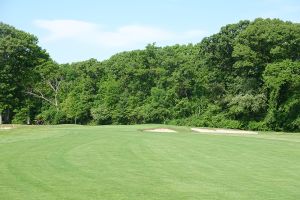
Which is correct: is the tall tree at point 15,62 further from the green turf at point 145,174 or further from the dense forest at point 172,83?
the green turf at point 145,174

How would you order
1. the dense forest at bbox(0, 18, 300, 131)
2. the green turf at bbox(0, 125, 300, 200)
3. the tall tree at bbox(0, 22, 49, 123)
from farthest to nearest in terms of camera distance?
the tall tree at bbox(0, 22, 49, 123) → the dense forest at bbox(0, 18, 300, 131) → the green turf at bbox(0, 125, 300, 200)

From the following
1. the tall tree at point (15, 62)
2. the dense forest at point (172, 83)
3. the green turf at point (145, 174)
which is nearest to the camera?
the green turf at point (145, 174)

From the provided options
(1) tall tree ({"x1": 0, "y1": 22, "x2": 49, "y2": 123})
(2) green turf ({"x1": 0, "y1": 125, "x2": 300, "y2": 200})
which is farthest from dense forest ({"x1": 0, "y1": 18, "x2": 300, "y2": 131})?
(2) green turf ({"x1": 0, "y1": 125, "x2": 300, "y2": 200})

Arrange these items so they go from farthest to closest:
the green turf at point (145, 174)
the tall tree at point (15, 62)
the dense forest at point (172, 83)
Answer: the tall tree at point (15, 62) → the dense forest at point (172, 83) → the green turf at point (145, 174)

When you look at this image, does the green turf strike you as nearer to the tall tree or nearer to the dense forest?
the dense forest

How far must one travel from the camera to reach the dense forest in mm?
53844

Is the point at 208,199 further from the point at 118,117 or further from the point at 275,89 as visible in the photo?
the point at 118,117

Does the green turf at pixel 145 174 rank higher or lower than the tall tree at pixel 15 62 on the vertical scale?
lower

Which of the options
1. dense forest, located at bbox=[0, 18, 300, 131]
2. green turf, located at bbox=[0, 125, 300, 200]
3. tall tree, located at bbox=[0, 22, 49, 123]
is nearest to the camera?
green turf, located at bbox=[0, 125, 300, 200]

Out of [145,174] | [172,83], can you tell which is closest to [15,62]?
[172,83]

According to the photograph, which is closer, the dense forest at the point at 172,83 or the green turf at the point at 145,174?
the green turf at the point at 145,174

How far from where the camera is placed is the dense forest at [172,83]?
53.8 meters

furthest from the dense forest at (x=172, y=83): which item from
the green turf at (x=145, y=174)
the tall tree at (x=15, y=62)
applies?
the green turf at (x=145, y=174)

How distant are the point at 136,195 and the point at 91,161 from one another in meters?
5.81
